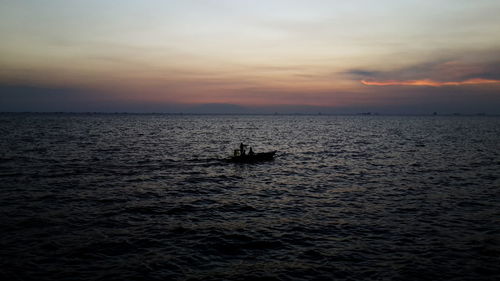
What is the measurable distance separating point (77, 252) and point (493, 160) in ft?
153

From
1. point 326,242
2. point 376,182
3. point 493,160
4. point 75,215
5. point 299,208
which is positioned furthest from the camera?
point 493,160

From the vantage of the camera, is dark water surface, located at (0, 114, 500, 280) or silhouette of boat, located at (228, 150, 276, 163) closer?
dark water surface, located at (0, 114, 500, 280)

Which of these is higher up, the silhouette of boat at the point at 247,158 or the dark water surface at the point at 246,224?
the silhouette of boat at the point at 247,158

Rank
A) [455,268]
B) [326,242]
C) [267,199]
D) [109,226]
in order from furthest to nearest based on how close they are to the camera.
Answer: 1. [267,199]
2. [109,226]
3. [326,242]
4. [455,268]

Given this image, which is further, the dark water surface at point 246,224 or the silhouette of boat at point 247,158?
the silhouette of boat at point 247,158

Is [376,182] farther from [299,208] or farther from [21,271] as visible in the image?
[21,271]

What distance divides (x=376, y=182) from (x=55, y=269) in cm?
2475

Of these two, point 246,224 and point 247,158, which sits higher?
point 247,158

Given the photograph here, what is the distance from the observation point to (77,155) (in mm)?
42219

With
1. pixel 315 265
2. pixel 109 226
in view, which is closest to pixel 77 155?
pixel 109 226

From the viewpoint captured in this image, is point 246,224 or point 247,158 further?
point 247,158

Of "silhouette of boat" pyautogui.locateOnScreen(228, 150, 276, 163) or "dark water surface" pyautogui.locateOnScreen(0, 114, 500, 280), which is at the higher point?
"silhouette of boat" pyautogui.locateOnScreen(228, 150, 276, 163)

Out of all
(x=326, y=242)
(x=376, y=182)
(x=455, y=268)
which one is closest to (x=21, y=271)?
(x=326, y=242)

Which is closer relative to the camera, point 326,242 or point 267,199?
point 326,242
